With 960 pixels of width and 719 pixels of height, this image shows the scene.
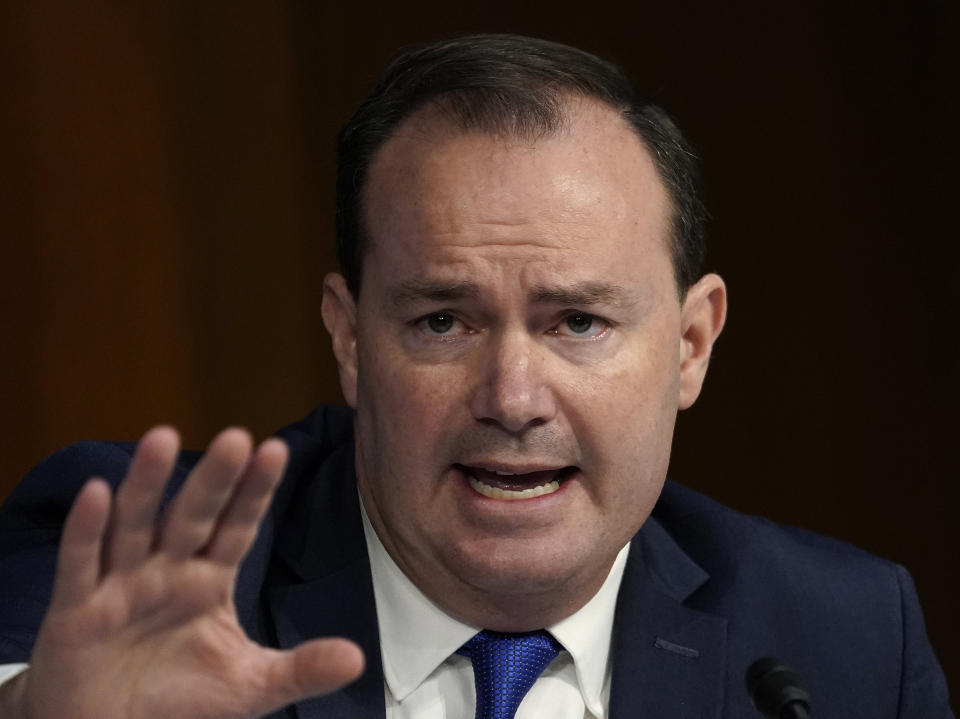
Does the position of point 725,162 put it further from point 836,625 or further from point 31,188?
point 31,188

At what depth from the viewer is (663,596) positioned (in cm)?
220

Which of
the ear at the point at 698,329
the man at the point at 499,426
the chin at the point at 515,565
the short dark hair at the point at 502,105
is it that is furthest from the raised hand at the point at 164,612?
the ear at the point at 698,329

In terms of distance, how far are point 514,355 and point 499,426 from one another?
0.10 m

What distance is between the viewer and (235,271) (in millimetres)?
3322

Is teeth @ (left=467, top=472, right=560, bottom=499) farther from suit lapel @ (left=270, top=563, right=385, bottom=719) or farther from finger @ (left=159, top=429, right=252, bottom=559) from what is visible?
finger @ (left=159, top=429, right=252, bottom=559)

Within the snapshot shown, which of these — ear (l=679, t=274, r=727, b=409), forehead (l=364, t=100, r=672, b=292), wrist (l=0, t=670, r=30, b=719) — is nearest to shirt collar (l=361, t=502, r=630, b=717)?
ear (l=679, t=274, r=727, b=409)

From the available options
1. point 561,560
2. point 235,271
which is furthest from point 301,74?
point 561,560

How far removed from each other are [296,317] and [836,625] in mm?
1578

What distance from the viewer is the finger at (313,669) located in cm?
141

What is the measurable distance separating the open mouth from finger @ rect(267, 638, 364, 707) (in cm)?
49

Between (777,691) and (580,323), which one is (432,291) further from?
(777,691)

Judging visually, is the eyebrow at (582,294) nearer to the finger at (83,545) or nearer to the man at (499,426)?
the man at (499,426)

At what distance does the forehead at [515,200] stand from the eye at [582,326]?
0.21 feet

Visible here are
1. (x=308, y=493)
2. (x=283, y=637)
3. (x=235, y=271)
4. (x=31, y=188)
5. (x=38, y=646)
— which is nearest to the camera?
(x=38, y=646)
